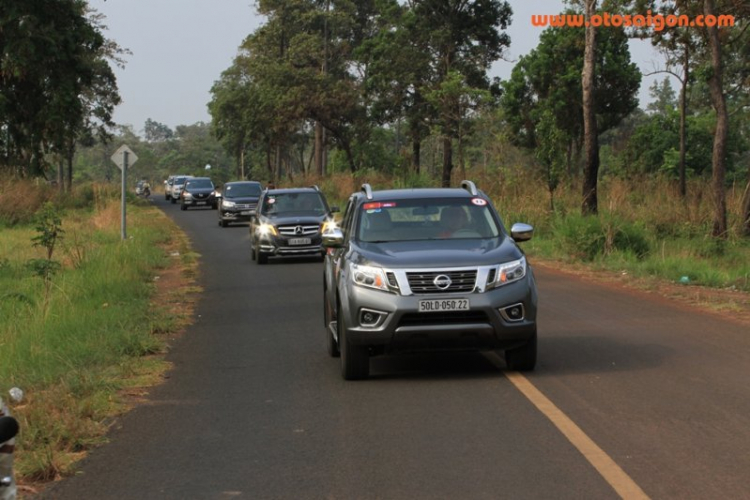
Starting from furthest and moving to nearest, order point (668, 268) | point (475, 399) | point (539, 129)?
point (539, 129)
point (668, 268)
point (475, 399)

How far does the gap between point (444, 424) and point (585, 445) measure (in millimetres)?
1149

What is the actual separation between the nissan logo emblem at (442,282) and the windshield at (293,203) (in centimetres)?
1621

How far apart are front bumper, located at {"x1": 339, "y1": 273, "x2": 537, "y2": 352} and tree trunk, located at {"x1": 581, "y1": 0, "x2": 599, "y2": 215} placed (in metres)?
18.5

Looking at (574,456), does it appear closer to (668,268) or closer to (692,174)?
(668,268)

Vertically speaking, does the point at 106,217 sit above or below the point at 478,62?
below

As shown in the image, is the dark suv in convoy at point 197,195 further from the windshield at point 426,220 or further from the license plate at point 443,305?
the license plate at point 443,305

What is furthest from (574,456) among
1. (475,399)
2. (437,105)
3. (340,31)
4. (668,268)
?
(340,31)

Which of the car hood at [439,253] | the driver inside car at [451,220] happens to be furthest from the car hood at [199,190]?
the car hood at [439,253]

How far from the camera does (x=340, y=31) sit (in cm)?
7050

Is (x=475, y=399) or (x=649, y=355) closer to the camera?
(x=475, y=399)

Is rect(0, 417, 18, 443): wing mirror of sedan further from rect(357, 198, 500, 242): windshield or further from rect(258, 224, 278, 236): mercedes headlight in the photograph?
rect(258, 224, 278, 236): mercedes headlight

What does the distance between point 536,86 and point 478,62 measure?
134 inches

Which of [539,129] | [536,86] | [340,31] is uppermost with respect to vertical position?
[340,31]

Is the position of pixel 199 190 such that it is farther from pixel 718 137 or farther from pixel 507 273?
pixel 507 273
